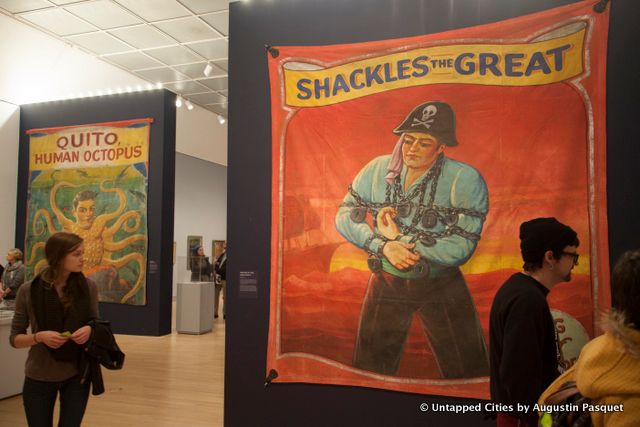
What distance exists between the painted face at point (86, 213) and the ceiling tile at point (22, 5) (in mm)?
3351

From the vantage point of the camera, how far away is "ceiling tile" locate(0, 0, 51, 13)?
8.41m

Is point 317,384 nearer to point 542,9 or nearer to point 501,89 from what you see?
point 501,89

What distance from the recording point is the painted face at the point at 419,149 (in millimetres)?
3773

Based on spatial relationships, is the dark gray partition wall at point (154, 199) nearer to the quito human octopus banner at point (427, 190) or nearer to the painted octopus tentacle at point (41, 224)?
the painted octopus tentacle at point (41, 224)

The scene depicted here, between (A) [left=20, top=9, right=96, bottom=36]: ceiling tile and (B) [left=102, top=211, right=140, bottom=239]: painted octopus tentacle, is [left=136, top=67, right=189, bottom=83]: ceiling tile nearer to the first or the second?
(A) [left=20, top=9, right=96, bottom=36]: ceiling tile

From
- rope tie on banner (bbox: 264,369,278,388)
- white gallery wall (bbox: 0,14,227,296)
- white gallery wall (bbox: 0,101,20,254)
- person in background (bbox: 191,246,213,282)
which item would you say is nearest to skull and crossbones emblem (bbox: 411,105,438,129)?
rope tie on banner (bbox: 264,369,278,388)

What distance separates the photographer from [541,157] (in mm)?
3529

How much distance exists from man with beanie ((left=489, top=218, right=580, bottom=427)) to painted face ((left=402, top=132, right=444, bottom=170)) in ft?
5.76

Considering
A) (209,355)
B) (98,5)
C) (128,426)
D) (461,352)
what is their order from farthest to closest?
1. (98,5)
2. (209,355)
3. (128,426)
4. (461,352)

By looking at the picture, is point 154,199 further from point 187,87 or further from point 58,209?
point 187,87

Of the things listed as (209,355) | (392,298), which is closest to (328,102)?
(392,298)

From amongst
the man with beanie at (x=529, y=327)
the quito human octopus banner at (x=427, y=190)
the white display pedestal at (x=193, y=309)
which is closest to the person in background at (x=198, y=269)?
the white display pedestal at (x=193, y=309)

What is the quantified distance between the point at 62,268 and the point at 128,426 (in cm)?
229

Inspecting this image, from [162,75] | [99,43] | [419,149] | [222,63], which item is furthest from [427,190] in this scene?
[162,75]
